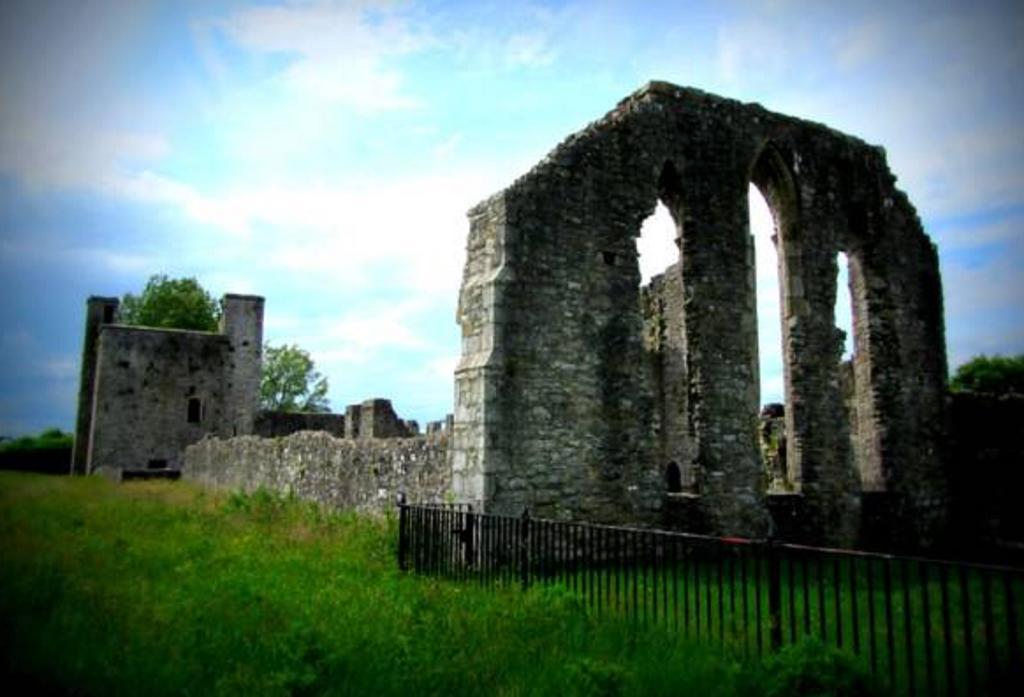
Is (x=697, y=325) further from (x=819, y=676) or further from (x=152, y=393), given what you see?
(x=152, y=393)

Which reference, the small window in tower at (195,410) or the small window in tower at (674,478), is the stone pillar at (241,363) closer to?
the small window in tower at (195,410)

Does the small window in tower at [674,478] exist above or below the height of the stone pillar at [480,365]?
below

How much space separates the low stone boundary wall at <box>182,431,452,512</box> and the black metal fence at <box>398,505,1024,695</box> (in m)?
2.45

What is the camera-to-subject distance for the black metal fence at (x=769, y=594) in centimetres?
474

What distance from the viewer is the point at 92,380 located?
36.7 m

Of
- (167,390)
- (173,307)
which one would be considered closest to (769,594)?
(167,390)

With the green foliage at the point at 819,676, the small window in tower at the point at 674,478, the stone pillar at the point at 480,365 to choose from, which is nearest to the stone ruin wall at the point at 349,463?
the stone pillar at the point at 480,365

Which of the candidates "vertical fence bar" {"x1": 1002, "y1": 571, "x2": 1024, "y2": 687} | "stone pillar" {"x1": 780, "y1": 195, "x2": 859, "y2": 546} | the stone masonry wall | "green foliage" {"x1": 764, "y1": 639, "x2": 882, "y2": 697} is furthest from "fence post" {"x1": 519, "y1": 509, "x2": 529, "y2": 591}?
the stone masonry wall

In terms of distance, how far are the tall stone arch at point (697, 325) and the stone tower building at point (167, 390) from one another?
25.4m

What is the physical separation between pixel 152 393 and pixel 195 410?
1.94m

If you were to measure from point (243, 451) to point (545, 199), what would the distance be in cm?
1507

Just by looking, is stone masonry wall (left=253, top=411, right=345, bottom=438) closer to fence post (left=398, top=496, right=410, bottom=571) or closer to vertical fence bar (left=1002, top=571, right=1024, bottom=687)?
fence post (left=398, top=496, right=410, bottom=571)

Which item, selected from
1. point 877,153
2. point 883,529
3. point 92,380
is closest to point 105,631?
point 883,529

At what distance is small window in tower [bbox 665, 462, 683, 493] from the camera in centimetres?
2334
